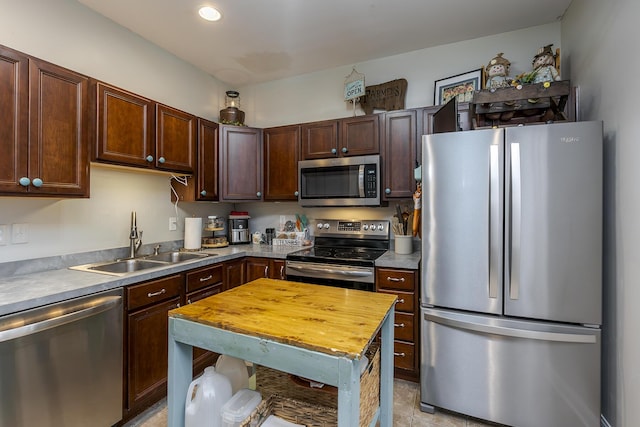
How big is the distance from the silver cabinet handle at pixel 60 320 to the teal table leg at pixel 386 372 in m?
1.51

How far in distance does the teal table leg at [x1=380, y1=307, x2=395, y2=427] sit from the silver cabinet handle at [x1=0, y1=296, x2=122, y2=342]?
1513mm

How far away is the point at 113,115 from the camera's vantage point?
202 cm

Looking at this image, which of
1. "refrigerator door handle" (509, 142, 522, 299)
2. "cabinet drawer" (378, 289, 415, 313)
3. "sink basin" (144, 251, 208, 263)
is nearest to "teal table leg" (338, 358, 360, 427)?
"refrigerator door handle" (509, 142, 522, 299)

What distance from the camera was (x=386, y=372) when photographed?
4.63ft

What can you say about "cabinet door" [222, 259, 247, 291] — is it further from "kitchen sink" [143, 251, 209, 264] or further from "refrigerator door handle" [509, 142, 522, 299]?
"refrigerator door handle" [509, 142, 522, 299]

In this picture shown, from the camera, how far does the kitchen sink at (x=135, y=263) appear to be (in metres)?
2.08

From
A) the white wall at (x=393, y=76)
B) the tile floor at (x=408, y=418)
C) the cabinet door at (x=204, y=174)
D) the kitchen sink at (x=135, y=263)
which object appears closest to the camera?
the tile floor at (x=408, y=418)

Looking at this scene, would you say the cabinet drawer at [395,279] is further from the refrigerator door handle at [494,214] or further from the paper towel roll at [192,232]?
the paper towel roll at [192,232]

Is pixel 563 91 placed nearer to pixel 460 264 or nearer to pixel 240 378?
pixel 460 264

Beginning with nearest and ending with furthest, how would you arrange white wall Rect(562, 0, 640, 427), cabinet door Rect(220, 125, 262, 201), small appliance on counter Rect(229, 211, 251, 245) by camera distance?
white wall Rect(562, 0, 640, 427) < cabinet door Rect(220, 125, 262, 201) < small appliance on counter Rect(229, 211, 251, 245)

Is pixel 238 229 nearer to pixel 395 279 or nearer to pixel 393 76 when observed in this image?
pixel 395 279

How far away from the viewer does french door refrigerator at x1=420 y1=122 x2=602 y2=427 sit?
5.30ft

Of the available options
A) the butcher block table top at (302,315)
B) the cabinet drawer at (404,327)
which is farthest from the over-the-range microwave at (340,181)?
the butcher block table top at (302,315)

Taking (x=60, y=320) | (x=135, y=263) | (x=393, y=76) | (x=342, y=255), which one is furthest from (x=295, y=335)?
(x=393, y=76)
